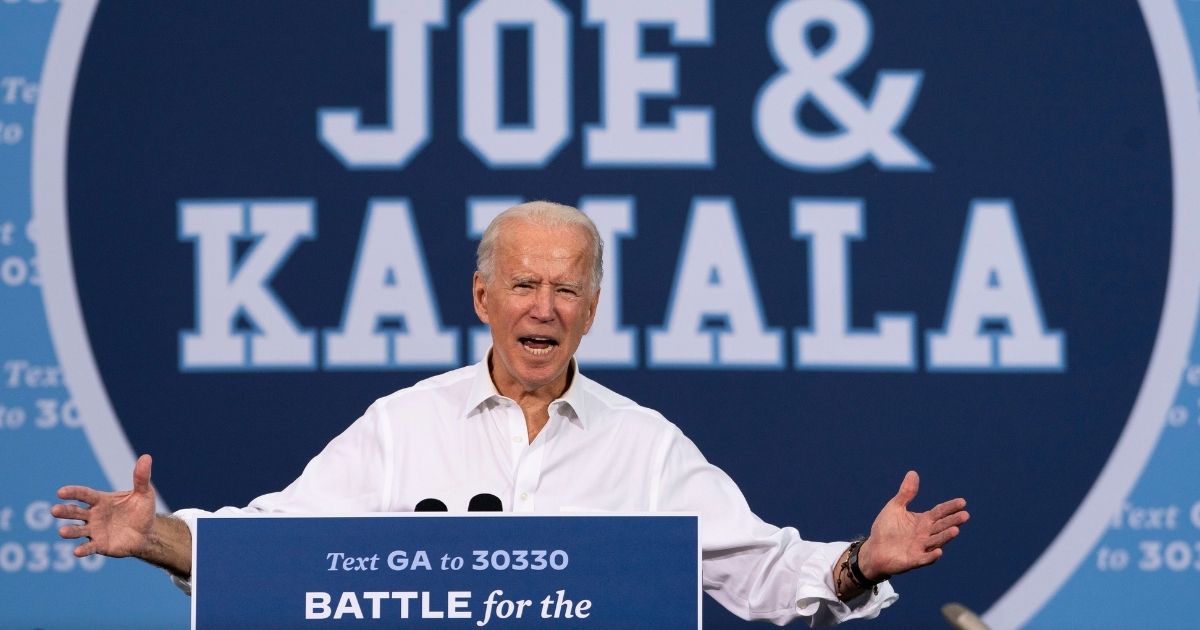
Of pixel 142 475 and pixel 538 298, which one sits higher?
pixel 538 298

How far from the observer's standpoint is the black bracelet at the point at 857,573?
226 centimetres

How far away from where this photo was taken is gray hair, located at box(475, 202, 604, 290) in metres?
2.50

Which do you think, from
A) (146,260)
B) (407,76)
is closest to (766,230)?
(407,76)

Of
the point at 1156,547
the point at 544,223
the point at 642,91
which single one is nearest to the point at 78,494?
the point at 544,223

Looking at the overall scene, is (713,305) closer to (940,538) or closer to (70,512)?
(940,538)

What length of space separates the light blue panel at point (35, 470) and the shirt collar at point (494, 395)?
1.50 meters

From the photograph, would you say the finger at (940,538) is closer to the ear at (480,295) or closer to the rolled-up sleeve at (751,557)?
the rolled-up sleeve at (751,557)

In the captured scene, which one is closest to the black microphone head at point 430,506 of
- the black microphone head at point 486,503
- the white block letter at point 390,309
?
the black microphone head at point 486,503

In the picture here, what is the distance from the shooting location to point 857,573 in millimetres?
2273

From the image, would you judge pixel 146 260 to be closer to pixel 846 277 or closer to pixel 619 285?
pixel 619 285

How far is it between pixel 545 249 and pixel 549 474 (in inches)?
16.2

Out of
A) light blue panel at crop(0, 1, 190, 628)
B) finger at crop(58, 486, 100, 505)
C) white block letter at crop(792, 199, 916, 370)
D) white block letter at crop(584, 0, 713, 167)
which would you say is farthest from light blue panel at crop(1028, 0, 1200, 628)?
finger at crop(58, 486, 100, 505)

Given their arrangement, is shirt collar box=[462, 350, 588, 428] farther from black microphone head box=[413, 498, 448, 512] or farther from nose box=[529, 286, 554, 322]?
black microphone head box=[413, 498, 448, 512]

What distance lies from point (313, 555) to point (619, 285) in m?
1.79
